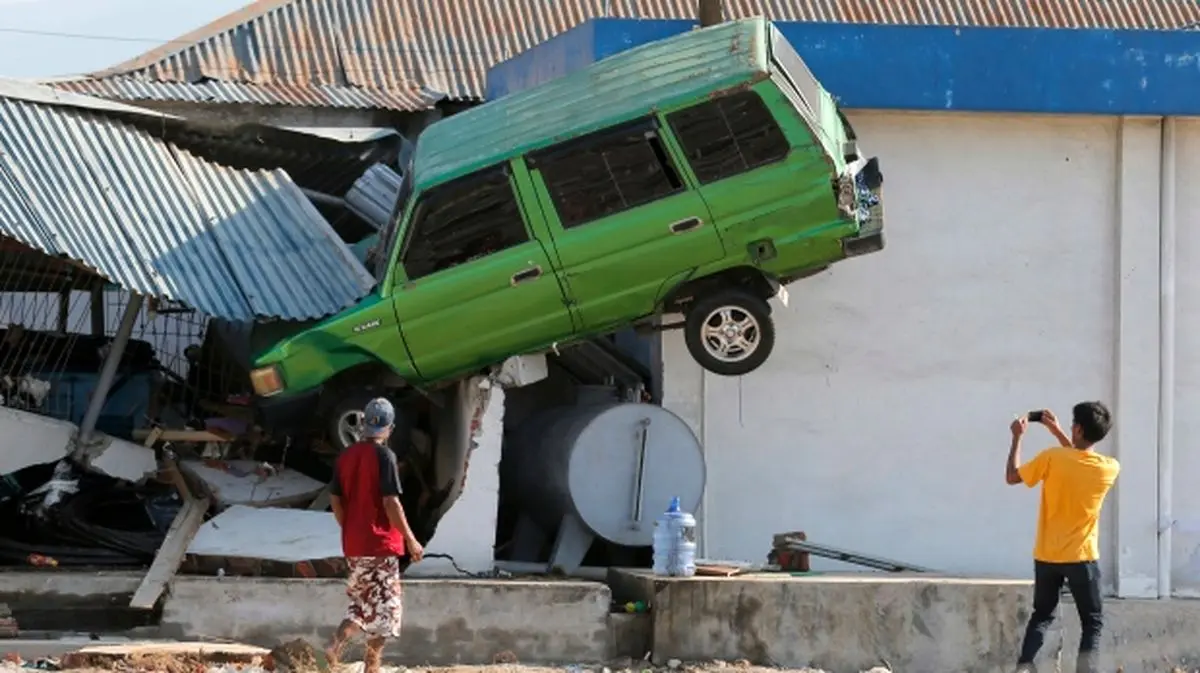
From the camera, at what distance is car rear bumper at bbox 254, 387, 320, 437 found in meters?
12.2

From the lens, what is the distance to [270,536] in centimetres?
1142

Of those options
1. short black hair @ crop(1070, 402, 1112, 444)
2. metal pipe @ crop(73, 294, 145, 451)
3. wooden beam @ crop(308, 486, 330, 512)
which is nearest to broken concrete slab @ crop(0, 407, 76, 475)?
metal pipe @ crop(73, 294, 145, 451)

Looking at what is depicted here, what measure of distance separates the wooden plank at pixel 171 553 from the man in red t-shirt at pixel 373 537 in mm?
2113

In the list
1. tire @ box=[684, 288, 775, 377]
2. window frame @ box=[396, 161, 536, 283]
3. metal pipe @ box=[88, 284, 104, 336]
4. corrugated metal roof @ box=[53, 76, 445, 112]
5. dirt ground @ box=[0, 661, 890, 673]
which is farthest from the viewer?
corrugated metal roof @ box=[53, 76, 445, 112]

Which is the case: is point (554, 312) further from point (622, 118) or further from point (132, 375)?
point (132, 375)

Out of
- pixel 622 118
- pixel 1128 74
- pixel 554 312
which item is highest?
pixel 1128 74

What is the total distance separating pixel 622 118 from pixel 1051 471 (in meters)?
3.44

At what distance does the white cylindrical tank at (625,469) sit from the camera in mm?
12062

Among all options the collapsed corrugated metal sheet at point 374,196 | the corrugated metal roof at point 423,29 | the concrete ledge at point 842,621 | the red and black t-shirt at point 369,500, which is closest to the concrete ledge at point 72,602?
the red and black t-shirt at point 369,500

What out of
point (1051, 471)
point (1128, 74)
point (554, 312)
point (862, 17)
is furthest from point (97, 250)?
point (862, 17)

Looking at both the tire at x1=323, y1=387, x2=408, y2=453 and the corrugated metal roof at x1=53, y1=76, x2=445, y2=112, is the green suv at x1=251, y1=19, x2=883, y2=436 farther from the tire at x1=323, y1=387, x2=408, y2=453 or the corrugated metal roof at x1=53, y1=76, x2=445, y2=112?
the corrugated metal roof at x1=53, y1=76, x2=445, y2=112

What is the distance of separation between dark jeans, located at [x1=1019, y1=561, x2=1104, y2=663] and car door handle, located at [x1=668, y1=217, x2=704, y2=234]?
2.99m

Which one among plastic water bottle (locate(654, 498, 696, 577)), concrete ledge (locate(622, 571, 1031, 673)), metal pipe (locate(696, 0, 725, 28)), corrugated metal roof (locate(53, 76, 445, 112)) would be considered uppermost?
corrugated metal roof (locate(53, 76, 445, 112))

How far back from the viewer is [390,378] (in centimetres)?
1215
